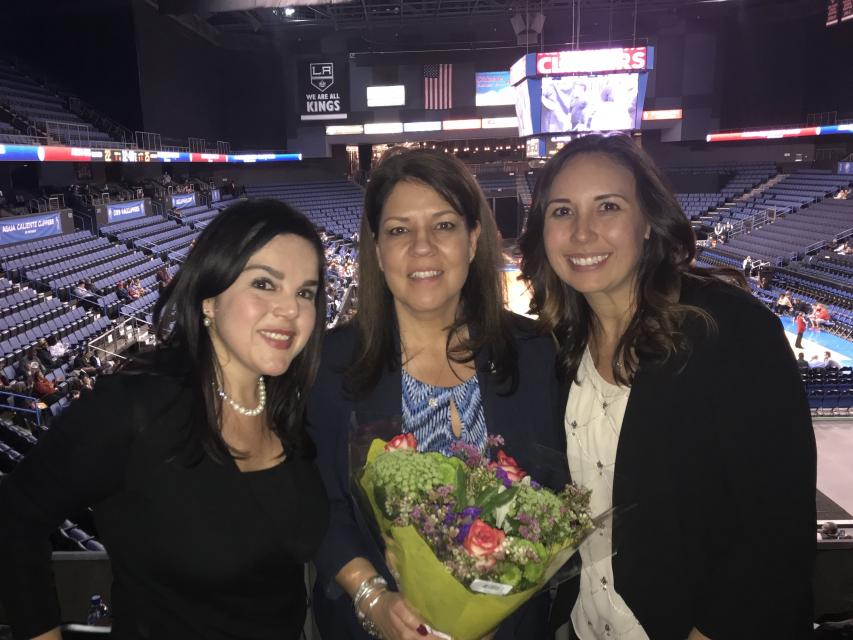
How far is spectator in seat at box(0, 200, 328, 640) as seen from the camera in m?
1.33

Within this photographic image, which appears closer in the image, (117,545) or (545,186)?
(117,545)

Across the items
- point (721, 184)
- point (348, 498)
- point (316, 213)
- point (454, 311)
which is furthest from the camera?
point (721, 184)

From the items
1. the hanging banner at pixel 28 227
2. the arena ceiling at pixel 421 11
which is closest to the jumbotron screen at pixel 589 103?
the arena ceiling at pixel 421 11

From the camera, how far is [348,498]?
1624 mm

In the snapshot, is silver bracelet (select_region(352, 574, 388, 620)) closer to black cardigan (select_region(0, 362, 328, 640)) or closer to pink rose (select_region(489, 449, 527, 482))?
black cardigan (select_region(0, 362, 328, 640))

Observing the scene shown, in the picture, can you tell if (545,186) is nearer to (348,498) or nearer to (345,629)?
(348,498)

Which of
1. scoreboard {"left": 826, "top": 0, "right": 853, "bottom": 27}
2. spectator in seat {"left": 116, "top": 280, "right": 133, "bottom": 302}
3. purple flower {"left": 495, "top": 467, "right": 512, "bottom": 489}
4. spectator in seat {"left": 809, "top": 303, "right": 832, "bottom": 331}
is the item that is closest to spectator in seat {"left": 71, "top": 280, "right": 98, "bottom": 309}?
spectator in seat {"left": 116, "top": 280, "right": 133, "bottom": 302}

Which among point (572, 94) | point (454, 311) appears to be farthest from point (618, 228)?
point (572, 94)

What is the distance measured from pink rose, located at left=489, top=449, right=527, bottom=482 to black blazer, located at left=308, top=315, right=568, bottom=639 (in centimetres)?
26

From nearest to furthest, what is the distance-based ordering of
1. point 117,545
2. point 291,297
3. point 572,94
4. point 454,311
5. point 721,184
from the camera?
1. point 117,545
2. point 291,297
3. point 454,311
4. point 572,94
5. point 721,184

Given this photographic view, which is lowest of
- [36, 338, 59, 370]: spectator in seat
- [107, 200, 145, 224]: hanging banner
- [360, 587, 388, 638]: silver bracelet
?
[36, 338, 59, 370]: spectator in seat

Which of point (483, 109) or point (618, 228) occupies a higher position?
point (483, 109)

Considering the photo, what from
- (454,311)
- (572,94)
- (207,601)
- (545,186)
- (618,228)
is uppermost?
(572,94)

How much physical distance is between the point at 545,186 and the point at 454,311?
1.48 ft
